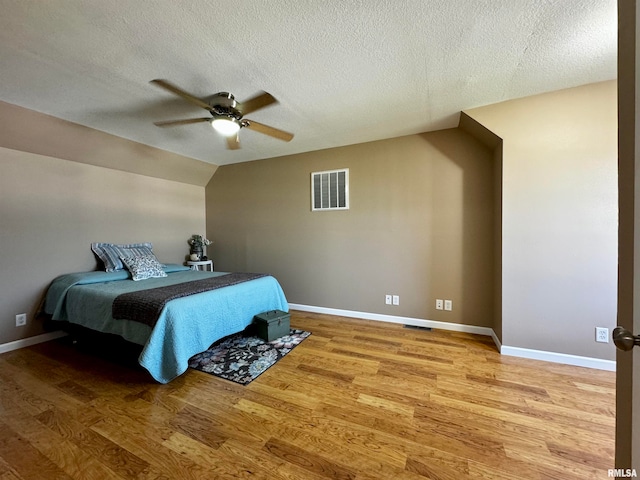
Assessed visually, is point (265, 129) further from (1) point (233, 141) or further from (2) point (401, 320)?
(2) point (401, 320)

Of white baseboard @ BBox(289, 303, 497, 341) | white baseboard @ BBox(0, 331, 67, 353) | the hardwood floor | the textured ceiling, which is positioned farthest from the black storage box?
white baseboard @ BBox(0, 331, 67, 353)

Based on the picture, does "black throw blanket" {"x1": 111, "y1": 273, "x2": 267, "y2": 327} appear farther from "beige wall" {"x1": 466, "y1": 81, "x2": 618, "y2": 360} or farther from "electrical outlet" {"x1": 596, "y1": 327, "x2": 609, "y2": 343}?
"electrical outlet" {"x1": 596, "y1": 327, "x2": 609, "y2": 343}

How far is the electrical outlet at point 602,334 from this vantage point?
2027 mm

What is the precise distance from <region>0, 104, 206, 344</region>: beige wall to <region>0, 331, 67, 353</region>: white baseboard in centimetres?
5

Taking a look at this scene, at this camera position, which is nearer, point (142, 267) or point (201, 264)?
point (142, 267)

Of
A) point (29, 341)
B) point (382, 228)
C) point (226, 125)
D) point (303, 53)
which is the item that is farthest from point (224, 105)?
point (29, 341)

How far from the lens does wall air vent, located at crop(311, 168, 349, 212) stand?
11.3ft

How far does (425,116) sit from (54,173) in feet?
13.9

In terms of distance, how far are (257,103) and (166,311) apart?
1765mm

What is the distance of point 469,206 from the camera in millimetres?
2801

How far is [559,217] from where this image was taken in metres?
2.13

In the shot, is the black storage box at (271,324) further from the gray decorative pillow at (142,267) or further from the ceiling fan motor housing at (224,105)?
the ceiling fan motor housing at (224,105)

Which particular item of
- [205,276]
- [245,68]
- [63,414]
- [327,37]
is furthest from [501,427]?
[205,276]

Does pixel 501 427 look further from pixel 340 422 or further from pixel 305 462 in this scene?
pixel 305 462
